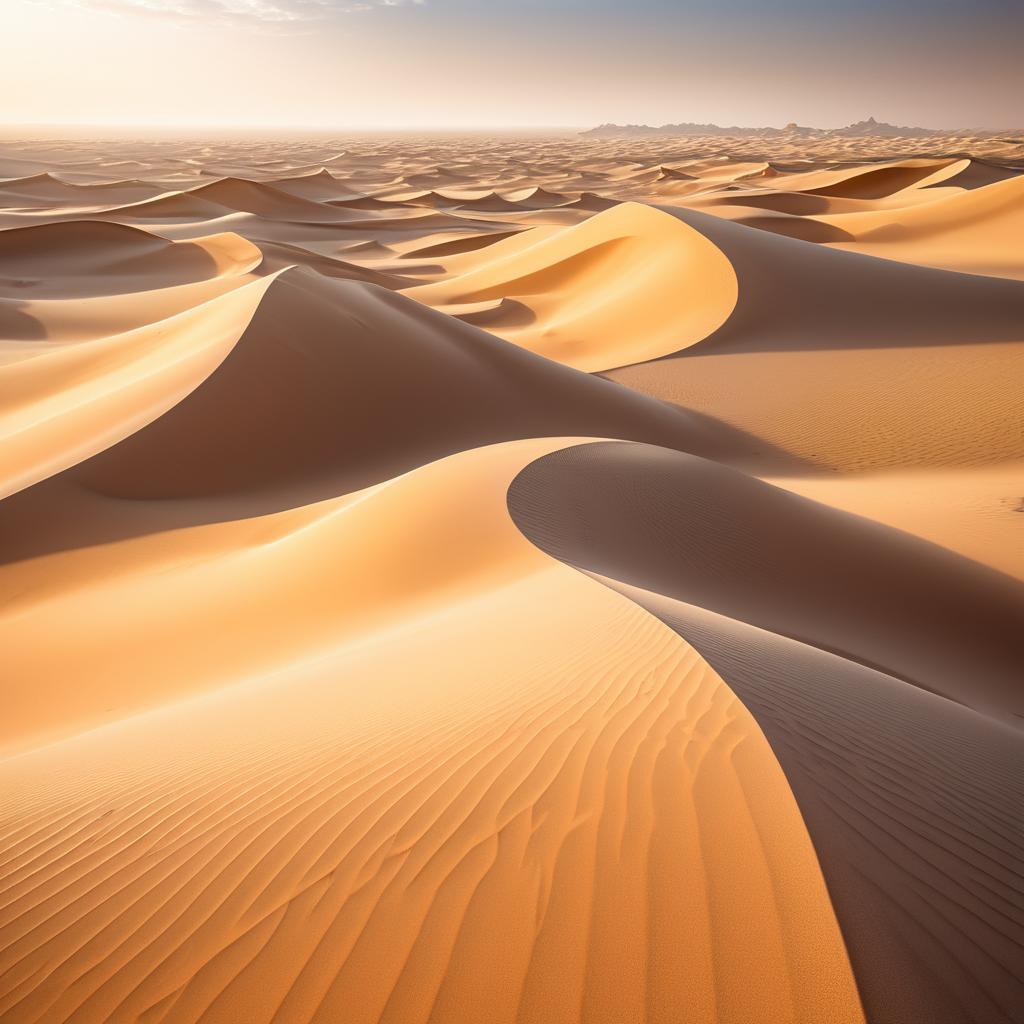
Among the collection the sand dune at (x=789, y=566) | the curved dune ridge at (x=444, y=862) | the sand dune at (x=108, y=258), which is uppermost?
the curved dune ridge at (x=444, y=862)

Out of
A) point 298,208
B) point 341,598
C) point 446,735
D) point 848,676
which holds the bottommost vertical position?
point 298,208

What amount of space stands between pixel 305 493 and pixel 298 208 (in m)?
40.7

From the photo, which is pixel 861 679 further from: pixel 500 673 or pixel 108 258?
pixel 108 258

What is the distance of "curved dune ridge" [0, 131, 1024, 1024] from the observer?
6.95 feet

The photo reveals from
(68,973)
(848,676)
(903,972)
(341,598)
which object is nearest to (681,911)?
(903,972)

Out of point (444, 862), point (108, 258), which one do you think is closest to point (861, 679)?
point (444, 862)

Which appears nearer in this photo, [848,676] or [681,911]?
[681,911]

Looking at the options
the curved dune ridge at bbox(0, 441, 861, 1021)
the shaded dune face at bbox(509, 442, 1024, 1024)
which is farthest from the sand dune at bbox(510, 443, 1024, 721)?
the curved dune ridge at bbox(0, 441, 861, 1021)

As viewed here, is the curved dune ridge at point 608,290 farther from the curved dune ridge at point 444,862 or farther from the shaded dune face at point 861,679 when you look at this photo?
the curved dune ridge at point 444,862

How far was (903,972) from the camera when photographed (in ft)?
6.53

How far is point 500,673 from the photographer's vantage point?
149 inches

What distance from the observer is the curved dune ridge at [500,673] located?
2117mm

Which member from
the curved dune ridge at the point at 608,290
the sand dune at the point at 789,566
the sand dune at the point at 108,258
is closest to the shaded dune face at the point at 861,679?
the sand dune at the point at 789,566

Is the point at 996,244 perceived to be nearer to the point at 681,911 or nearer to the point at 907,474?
the point at 907,474
